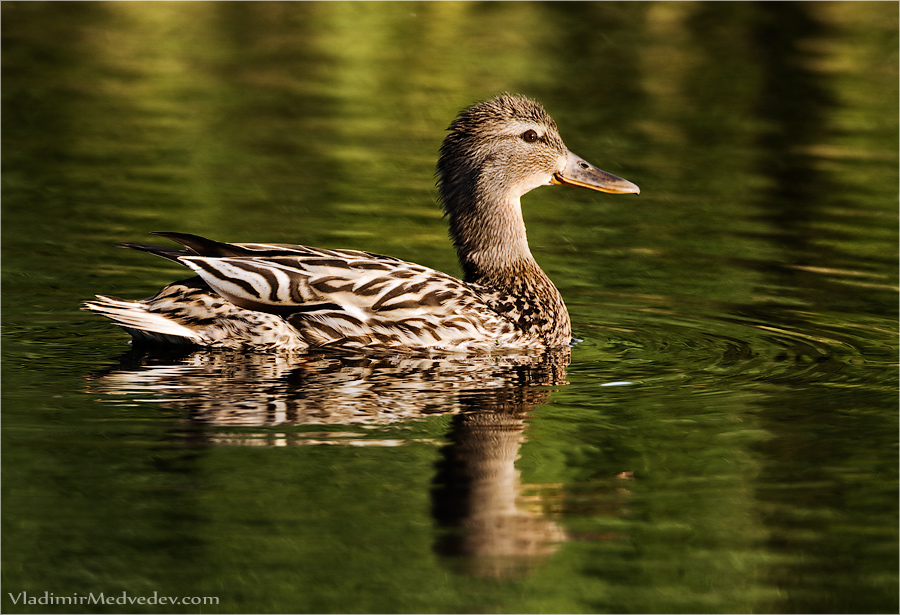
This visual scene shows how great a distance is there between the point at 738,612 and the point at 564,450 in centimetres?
200

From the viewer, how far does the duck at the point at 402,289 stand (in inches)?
372

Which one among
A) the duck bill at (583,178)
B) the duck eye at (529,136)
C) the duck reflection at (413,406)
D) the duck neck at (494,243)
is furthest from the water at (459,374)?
the duck eye at (529,136)

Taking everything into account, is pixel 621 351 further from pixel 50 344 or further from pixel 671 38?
pixel 671 38

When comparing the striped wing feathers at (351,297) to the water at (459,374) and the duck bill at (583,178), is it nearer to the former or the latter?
the water at (459,374)

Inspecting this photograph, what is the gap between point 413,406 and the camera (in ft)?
27.9

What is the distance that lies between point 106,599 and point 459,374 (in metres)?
3.83

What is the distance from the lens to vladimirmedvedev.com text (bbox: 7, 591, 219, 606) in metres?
5.89

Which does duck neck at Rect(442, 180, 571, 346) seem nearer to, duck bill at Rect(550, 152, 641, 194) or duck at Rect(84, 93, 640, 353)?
duck at Rect(84, 93, 640, 353)

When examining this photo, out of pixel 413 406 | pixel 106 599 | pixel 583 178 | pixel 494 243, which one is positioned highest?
pixel 583 178

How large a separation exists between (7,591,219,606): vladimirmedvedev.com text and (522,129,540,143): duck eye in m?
5.64

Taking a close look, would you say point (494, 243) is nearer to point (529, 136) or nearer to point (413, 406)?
point (529, 136)

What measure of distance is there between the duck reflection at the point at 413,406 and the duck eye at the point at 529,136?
172cm

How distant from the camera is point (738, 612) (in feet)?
19.7

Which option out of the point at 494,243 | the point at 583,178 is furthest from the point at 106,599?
the point at 583,178
